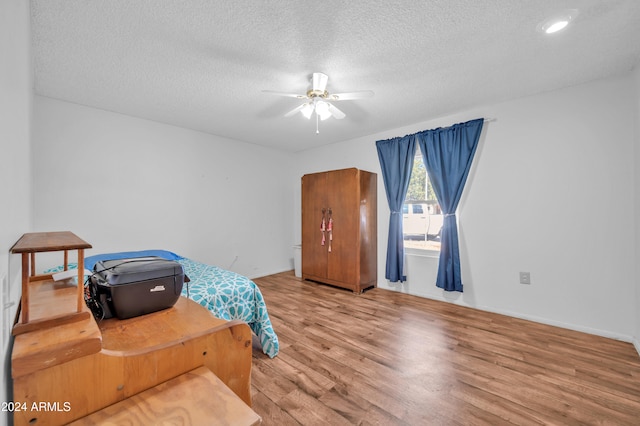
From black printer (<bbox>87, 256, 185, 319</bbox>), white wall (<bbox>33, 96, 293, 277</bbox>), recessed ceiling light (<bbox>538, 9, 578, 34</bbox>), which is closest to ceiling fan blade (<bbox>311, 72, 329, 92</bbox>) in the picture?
recessed ceiling light (<bbox>538, 9, 578, 34</bbox>)

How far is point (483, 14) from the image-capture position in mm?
1633

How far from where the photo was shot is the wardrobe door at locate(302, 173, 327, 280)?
13.8 ft

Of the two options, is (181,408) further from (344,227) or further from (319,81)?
(344,227)

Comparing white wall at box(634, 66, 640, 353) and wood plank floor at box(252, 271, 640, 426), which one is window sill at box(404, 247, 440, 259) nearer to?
wood plank floor at box(252, 271, 640, 426)

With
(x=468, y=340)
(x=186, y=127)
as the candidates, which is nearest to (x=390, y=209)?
(x=468, y=340)

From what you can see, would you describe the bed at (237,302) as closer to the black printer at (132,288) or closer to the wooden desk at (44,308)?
the black printer at (132,288)

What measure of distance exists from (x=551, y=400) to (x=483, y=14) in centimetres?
247

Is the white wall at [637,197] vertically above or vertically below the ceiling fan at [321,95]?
below

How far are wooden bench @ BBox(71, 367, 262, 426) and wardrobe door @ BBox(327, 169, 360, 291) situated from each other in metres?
3.04

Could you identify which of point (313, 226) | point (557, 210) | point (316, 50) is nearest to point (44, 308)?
point (316, 50)

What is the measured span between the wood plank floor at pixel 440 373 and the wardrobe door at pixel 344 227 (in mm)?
936

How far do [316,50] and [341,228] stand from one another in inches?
97.8

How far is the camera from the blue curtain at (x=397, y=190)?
3.68m

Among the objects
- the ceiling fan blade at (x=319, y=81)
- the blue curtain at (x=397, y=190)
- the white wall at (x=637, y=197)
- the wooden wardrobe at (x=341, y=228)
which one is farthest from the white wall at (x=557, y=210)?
the ceiling fan blade at (x=319, y=81)
